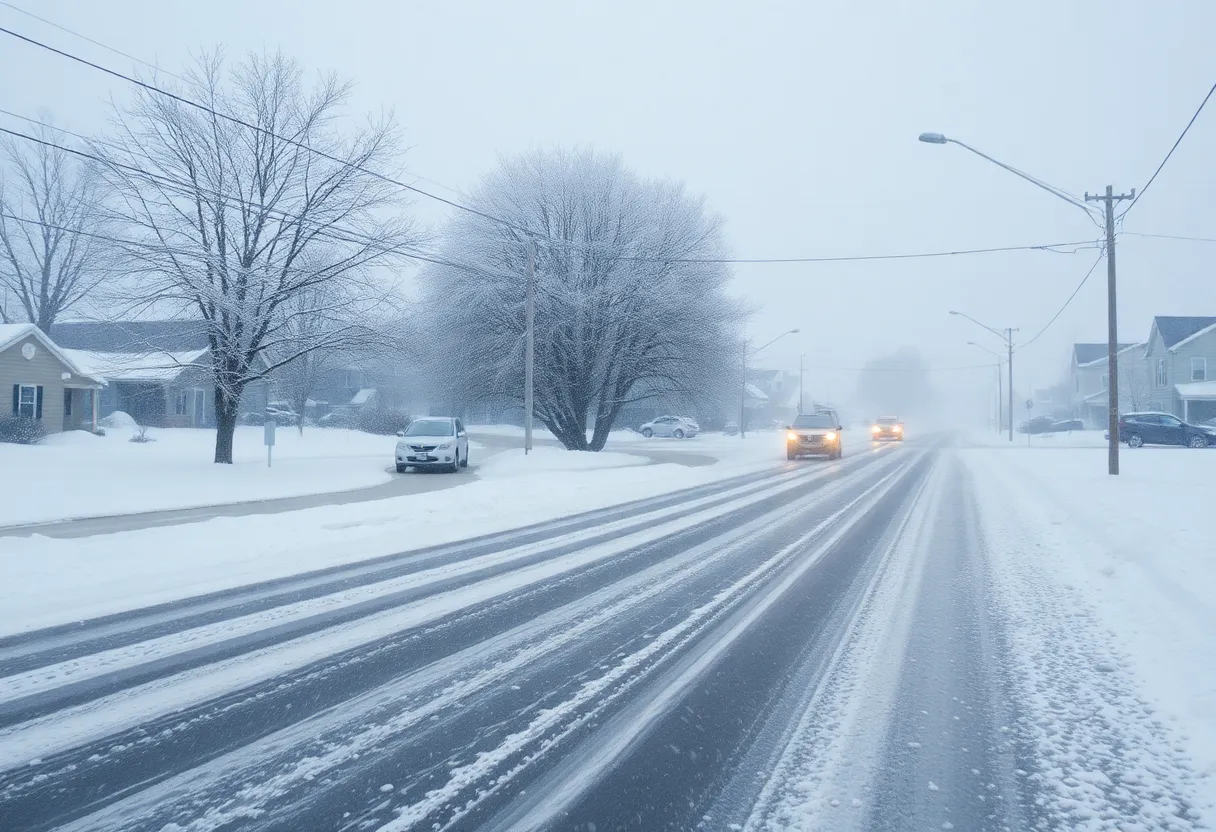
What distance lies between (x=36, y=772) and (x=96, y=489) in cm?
1667

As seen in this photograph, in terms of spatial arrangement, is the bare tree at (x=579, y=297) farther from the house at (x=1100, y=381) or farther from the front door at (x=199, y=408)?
the house at (x=1100, y=381)

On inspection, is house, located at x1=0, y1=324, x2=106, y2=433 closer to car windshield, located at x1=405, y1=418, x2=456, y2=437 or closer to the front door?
the front door

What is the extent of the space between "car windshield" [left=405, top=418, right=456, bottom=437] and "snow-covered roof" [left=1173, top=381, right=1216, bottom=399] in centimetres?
4927

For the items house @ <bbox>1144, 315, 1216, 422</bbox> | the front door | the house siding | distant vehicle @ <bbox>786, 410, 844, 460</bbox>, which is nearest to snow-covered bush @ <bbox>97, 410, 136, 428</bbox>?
the front door

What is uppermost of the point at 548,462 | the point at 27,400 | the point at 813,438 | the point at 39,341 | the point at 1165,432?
the point at 39,341

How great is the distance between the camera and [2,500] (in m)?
16.2

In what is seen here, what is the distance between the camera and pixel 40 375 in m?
33.7

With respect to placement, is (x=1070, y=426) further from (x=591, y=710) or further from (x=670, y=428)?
(x=591, y=710)

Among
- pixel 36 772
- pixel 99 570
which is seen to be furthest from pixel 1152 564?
pixel 99 570

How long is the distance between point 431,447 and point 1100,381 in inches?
3150

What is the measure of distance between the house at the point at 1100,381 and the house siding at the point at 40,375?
6298 centimetres

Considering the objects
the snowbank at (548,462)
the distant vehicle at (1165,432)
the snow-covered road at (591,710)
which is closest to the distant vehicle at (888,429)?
the distant vehicle at (1165,432)

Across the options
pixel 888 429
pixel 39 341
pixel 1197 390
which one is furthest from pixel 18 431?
pixel 1197 390

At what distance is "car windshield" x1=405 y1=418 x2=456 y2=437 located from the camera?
1034 inches
